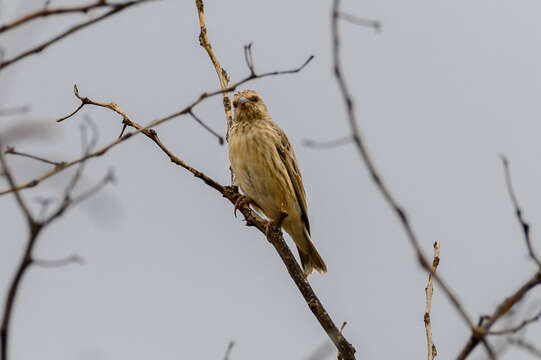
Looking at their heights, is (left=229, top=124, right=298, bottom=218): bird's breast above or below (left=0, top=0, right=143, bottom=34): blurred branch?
above

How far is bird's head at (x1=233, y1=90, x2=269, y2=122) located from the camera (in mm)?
8070

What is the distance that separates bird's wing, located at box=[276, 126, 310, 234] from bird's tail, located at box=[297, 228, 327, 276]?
0.16m

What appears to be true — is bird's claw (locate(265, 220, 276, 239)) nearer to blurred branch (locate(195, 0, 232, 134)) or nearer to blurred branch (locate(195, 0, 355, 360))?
blurred branch (locate(195, 0, 355, 360))

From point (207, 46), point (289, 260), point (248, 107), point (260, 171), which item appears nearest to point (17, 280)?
point (289, 260)

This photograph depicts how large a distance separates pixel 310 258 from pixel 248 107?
6.03 feet

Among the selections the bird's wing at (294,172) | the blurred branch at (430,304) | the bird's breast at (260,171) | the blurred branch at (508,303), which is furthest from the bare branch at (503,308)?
the bird's wing at (294,172)

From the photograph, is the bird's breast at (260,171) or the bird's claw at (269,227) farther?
the bird's breast at (260,171)

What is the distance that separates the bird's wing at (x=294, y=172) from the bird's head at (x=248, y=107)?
0.37 metres

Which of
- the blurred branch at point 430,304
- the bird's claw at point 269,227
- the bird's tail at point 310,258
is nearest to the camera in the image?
the blurred branch at point 430,304

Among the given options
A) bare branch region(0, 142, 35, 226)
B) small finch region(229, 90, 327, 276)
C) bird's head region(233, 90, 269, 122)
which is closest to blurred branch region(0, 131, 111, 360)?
bare branch region(0, 142, 35, 226)

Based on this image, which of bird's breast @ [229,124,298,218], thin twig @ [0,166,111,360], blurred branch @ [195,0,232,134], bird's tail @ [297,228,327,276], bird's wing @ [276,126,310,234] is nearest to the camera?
thin twig @ [0,166,111,360]

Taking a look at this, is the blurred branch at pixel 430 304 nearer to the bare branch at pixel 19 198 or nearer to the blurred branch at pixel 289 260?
the blurred branch at pixel 289 260

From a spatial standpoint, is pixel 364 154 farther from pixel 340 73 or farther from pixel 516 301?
pixel 516 301

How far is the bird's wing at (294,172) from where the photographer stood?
7.82m
